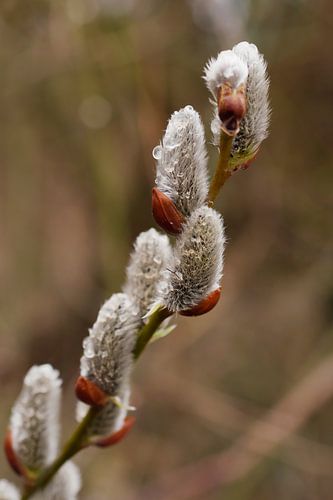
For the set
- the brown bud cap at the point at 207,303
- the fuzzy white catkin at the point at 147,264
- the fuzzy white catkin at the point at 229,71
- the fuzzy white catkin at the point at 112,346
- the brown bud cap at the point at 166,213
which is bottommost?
the fuzzy white catkin at the point at 112,346

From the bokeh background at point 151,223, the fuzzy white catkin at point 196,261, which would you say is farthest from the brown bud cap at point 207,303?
the bokeh background at point 151,223

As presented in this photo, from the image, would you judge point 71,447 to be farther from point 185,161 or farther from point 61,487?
point 185,161

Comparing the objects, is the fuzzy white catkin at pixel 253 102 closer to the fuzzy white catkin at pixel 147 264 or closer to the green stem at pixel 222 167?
the green stem at pixel 222 167

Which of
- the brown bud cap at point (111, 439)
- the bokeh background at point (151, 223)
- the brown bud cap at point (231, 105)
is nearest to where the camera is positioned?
the brown bud cap at point (231, 105)

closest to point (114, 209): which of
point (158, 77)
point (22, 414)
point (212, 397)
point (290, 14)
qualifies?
point (158, 77)

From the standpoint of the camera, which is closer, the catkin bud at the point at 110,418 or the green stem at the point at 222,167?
the green stem at the point at 222,167

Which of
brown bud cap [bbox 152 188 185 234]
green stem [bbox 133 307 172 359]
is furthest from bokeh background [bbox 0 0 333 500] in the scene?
brown bud cap [bbox 152 188 185 234]
